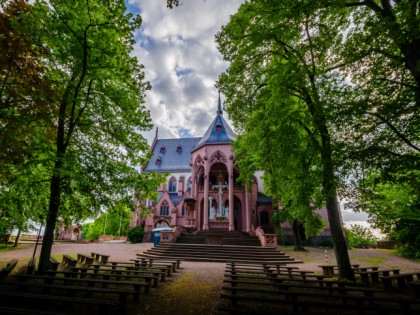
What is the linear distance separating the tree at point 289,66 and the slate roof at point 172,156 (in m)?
30.7

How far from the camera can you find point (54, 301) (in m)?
5.20

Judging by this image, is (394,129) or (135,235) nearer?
(394,129)

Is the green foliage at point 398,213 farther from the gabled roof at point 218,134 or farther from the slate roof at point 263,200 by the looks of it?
the gabled roof at point 218,134

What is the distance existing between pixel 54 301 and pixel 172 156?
39.8 metres

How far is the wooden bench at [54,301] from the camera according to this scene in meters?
4.64

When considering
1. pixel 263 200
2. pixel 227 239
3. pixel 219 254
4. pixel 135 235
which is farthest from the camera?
pixel 135 235

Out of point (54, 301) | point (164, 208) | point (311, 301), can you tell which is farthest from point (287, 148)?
point (164, 208)

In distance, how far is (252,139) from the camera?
472 inches

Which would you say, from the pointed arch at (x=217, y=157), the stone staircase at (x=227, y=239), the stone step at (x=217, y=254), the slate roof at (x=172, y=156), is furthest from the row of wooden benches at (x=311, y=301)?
the slate roof at (x=172, y=156)

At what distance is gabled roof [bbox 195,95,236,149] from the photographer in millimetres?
27984

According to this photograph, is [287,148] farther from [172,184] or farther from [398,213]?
[172,184]

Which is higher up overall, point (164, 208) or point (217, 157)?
point (217, 157)

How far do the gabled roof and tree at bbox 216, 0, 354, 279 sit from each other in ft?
50.7

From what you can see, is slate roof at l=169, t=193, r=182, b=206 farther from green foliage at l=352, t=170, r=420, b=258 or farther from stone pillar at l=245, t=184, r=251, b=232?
green foliage at l=352, t=170, r=420, b=258
